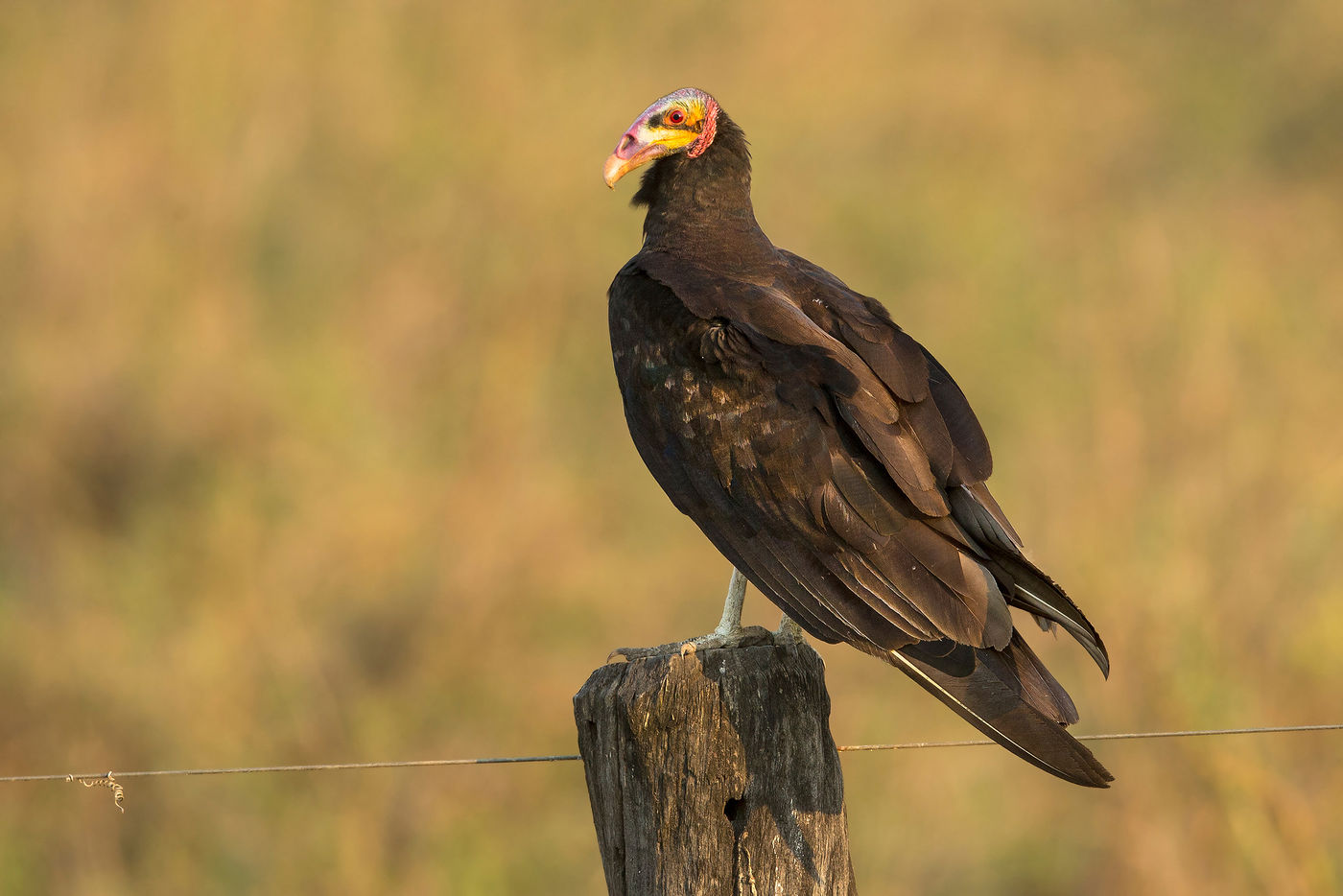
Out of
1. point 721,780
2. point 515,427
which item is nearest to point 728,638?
point 721,780

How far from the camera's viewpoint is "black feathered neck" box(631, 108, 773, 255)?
3455 millimetres

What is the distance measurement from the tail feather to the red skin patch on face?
1.45 metres

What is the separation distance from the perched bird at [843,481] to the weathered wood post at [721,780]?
0.75 ft

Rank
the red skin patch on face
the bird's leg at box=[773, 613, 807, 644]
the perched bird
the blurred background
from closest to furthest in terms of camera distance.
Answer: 1. the perched bird
2. the bird's leg at box=[773, 613, 807, 644]
3. the red skin patch on face
4. the blurred background

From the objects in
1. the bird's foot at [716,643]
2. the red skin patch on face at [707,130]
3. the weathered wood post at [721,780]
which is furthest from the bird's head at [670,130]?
the weathered wood post at [721,780]

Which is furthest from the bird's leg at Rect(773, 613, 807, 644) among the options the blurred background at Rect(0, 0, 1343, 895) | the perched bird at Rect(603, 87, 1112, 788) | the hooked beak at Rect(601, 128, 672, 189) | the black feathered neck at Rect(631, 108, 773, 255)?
the blurred background at Rect(0, 0, 1343, 895)

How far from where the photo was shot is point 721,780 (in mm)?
2441

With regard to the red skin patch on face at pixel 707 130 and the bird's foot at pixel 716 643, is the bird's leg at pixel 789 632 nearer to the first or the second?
the bird's foot at pixel 716 643

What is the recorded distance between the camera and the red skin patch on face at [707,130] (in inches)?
141

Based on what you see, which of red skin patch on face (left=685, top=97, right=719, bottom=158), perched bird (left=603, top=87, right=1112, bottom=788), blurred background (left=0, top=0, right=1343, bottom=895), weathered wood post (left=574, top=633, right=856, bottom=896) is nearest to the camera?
weathered wood post (left=574, top=633, right=856, bottom=896)

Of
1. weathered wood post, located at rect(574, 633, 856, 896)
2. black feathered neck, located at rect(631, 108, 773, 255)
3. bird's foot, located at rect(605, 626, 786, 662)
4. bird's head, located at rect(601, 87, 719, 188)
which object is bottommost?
weathered wood post, located at rect(574, 633, 856, 896)

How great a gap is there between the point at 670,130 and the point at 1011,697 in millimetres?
1645

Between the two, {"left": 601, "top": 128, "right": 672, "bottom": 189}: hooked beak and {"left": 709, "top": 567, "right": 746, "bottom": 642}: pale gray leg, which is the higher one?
{"left": 601, "top": 128, "right": 672, "bottom": 189}: hooked beak

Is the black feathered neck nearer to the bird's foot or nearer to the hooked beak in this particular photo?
the hooked beak
